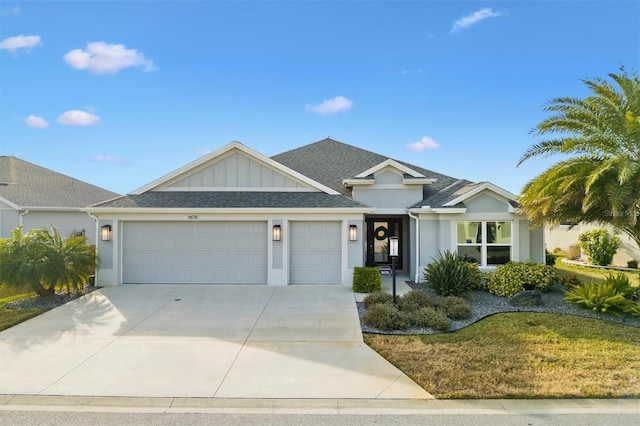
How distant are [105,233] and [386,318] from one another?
32.9 ft

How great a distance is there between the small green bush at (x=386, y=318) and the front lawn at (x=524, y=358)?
→ 18.8 inches

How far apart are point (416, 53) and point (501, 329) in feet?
42.5

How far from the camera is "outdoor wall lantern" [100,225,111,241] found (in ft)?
43.0

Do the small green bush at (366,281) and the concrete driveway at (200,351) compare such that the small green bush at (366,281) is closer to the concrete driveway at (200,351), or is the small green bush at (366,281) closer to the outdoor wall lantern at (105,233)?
the concrete driveway at (200,351)

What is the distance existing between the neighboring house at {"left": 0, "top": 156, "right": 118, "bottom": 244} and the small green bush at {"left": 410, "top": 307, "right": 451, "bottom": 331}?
16398mm

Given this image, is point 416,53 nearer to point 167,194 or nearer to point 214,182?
point 214,182

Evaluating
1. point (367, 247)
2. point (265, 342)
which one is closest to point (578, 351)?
point (265, 342)

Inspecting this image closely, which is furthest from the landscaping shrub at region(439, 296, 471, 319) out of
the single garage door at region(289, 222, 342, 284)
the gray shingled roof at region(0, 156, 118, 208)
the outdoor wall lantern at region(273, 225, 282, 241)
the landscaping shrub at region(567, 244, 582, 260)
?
the gray shingled roof at region(0, 156, 118, 208)

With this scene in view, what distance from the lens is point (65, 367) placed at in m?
6.48

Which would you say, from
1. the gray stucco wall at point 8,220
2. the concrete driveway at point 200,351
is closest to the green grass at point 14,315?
the concrete driveway at point 200,351

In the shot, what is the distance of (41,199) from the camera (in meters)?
19.9

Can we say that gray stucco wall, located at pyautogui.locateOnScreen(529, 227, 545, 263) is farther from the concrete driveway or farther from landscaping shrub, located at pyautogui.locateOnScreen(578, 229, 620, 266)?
landscaping shrub, located at pyautogui.locateOnScreen(578, 229, 620, 266)

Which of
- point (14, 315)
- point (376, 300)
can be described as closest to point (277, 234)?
point (376, 300)

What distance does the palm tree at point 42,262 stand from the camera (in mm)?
10664
